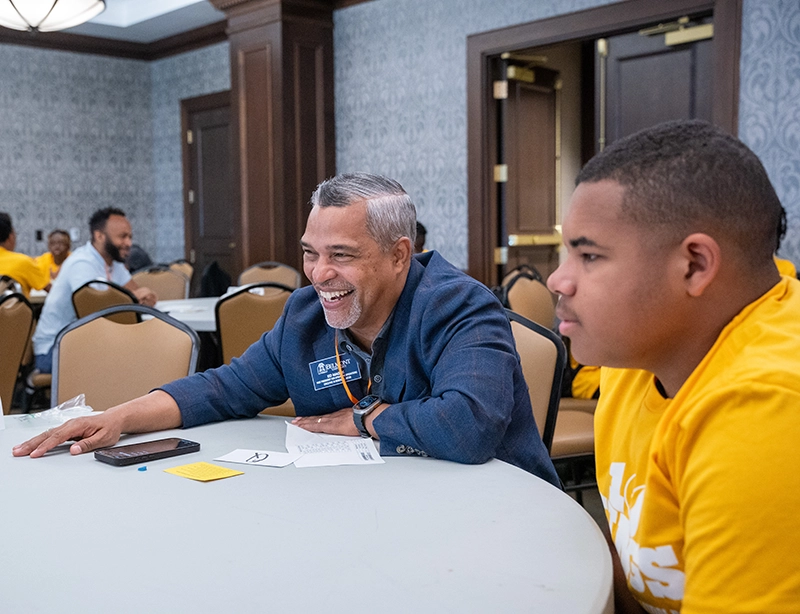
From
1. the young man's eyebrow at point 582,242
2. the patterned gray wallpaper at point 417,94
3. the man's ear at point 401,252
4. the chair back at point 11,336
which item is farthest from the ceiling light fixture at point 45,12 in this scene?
the young man's eyebrow at point 582,242

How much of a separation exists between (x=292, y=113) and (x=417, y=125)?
113cm

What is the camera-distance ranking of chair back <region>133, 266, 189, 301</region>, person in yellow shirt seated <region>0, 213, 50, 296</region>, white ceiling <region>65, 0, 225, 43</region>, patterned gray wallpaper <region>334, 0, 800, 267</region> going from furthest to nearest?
white ceiling <region>65, 0, 225, 43</region>
patterned gray wallpaper <region>334, 0, 800, 267</region>
chair back <region>133, 266, 189, 301</region>
person in yellow shirt seated <region>0, 213, 50, 296</region>

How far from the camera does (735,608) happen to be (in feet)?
2.44

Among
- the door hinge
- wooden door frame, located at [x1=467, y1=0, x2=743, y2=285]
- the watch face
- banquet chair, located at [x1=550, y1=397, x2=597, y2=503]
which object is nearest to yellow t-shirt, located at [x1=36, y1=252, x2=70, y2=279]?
wooden door frame, located at [x1=467, y1=0, x2=743, y2=285]

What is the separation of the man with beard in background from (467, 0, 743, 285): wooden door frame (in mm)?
2463

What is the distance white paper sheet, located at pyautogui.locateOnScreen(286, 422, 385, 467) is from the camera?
1477mm

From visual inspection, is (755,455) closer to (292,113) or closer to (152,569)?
(152,569)

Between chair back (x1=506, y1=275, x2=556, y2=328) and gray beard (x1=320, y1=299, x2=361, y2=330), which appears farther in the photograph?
chair back (x1=506, y1=275, x2=556, y2=328)

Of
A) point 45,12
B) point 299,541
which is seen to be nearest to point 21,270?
point 45,12

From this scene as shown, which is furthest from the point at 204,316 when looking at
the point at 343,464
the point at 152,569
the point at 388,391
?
the point at 152,569

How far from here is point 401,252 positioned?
5.96ft

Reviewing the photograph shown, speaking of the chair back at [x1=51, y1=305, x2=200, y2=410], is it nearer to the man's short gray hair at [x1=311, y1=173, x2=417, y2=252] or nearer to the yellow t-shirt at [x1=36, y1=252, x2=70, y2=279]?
the man's short gray hair at [x1=311, y1=173, x2=417, y2=252]

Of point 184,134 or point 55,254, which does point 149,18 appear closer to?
point 184,134

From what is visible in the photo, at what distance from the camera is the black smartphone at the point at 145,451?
1479mm
